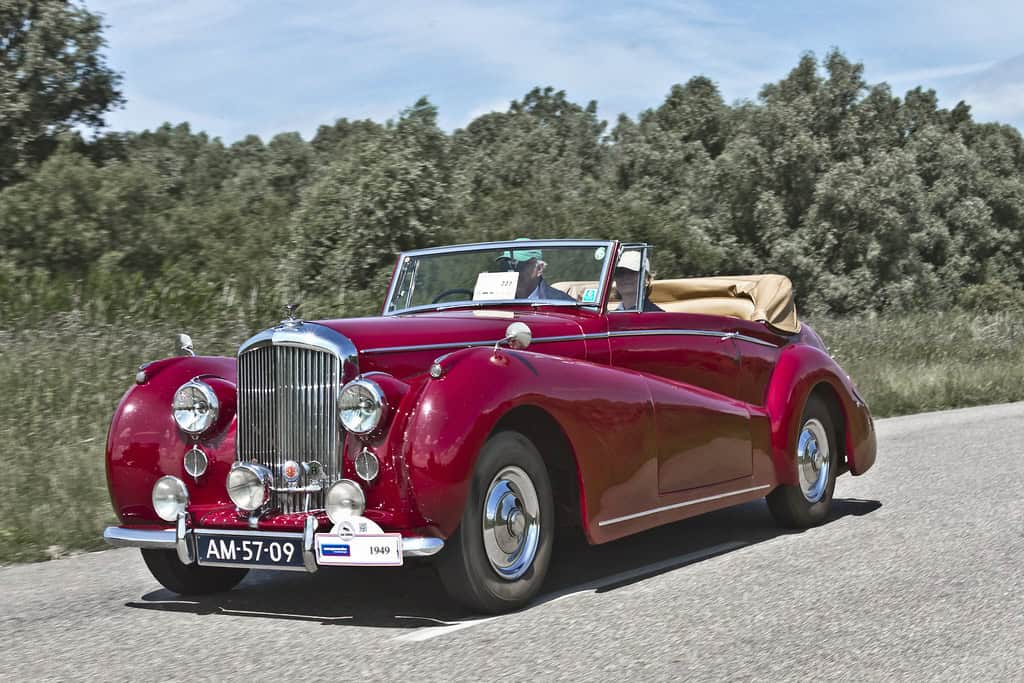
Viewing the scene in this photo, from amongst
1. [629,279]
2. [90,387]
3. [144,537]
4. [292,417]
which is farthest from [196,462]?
[90,387]

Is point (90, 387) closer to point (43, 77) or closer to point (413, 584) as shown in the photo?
point (413, 584)

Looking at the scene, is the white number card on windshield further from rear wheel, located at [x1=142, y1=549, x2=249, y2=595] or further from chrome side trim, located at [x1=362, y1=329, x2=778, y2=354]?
rear wheel, located at [x1=142, y1=549, x2=249, y2=595]

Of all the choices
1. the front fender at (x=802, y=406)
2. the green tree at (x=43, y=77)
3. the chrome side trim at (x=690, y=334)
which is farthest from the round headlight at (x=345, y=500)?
the green tree at (x=43, y=77)

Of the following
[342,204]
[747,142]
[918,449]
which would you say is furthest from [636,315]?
[747,142]

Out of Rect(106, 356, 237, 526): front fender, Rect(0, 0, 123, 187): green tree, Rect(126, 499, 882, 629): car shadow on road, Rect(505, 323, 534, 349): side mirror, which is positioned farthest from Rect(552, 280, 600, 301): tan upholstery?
Rect(0, 0, 123, 187): green tree

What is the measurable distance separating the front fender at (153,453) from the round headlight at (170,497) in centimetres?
9

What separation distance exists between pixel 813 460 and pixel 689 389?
154 centimetres

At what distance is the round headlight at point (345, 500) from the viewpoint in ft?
15.7

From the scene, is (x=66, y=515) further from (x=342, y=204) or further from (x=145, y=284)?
(x=342, y=204)

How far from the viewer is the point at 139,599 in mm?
5711

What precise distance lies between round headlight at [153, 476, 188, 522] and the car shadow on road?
19.3 inches

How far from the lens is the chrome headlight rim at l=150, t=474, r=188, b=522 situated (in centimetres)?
533

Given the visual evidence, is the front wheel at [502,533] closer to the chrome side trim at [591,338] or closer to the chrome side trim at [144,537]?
the chrome side trim at [591,338]

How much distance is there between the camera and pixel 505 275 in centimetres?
674
